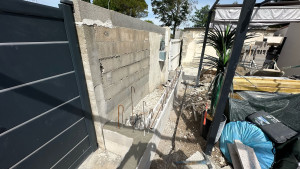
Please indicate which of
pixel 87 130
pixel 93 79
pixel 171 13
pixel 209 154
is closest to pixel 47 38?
pixel 93 79

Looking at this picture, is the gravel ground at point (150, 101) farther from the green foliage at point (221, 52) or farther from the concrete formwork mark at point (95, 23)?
the concrete formwork mark at point (95, 23)

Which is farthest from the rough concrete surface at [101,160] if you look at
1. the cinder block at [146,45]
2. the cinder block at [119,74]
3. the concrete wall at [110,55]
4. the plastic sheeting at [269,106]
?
the cinder block at [146,45]

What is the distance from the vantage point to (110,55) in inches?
94.4

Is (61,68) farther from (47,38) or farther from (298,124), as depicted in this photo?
→ (298,124)

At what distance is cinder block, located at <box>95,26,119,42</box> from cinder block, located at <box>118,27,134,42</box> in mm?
144

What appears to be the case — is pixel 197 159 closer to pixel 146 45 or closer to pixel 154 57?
pixel 146 45

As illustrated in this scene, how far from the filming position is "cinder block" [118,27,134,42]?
2.62 metres

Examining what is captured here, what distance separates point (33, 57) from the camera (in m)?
1.39

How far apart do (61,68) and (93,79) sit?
0.46m

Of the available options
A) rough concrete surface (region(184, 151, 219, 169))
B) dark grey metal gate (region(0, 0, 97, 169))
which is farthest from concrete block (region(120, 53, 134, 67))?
rough concrete surface (region(184, 151, 219, 169))

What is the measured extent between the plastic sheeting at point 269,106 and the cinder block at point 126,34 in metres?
2.81

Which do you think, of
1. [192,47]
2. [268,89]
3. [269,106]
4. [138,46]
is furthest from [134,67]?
[192,47]

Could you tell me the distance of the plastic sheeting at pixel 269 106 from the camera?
8.20 ft

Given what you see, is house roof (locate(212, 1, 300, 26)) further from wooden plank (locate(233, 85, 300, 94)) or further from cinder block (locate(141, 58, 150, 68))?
cinder block (locate(141, 58, 150, 68))
